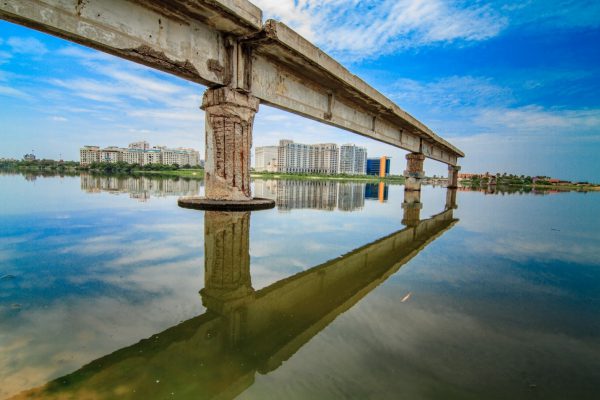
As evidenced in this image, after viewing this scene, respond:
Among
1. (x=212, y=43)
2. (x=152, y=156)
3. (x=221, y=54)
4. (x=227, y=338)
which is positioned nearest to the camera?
(x=227, y=338)

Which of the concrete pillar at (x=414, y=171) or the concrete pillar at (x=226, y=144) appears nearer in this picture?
the concrete pillar at (x=226, y=144)

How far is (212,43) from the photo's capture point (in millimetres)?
6188

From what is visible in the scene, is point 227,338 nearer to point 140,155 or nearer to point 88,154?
point 88,154

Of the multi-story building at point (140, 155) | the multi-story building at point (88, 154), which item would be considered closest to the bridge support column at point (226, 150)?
the multi-story building at point (140, 155)

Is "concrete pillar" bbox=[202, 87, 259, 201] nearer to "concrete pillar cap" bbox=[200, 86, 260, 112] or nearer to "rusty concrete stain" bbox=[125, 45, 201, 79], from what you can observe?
"concrete pillar cap" bbox=[200, 86, 260, 112]

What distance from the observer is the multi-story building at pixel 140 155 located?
108 m

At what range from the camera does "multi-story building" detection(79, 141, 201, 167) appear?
10769 cm

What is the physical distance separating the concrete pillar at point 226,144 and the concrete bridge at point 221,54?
2 centimetres

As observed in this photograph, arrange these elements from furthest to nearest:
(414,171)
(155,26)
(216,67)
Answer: (414,171) < (216,67) < (155,26)

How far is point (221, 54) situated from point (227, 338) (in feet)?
20.7

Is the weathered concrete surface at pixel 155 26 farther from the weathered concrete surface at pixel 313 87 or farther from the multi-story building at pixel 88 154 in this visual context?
the multi-story building at pixel 88 154

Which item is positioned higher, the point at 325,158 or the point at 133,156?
the point at 325,158

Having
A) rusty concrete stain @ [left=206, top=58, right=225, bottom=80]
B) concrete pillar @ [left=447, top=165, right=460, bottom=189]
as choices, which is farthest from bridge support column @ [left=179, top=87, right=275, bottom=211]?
concrete pillar @ [left=447, top=165, right=460, bottom=189]

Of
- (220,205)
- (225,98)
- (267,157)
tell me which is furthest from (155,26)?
(267,157)
